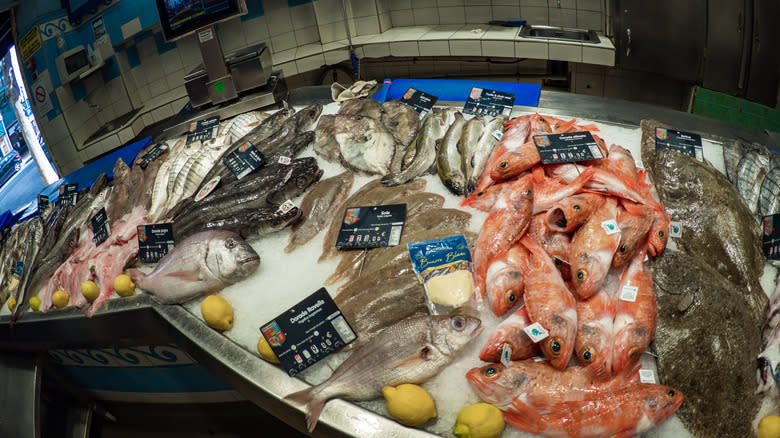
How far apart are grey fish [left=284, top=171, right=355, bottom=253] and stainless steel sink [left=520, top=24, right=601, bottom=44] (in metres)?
3.70

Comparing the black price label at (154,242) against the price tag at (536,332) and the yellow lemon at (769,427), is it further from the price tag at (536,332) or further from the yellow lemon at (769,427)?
the yellow lemon at (769,427)

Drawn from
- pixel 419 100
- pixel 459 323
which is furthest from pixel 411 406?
pixel 419 100

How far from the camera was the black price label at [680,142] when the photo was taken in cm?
246

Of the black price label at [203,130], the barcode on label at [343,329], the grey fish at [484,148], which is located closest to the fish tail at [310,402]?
the barcode on label at [343,329]

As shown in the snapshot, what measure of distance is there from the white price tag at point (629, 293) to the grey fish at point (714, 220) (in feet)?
1.31

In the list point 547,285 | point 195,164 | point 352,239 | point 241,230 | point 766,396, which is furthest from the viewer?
point 195,164

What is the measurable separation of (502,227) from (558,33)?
4.41 metres

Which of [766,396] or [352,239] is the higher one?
[352,239]

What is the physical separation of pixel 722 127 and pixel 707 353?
5.66 feet

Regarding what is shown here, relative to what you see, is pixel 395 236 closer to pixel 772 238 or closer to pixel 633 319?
pixel 633 319

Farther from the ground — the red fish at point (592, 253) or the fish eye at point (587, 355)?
the red fish at point (592, 253)

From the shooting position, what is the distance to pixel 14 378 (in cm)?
330

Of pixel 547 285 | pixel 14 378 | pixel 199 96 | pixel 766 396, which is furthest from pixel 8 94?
pixel 766 396

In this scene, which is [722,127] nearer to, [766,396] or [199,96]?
[766,396]
